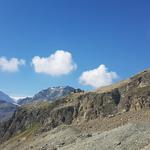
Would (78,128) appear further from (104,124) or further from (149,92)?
(149,92)

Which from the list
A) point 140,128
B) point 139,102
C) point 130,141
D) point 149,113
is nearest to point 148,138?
point 130,141

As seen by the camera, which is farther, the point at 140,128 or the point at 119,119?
the point at 119,119

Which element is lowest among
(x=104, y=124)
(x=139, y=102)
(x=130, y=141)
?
(x=130, y=141)

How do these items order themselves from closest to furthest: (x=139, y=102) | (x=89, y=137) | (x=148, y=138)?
(x=148, y=138), (x=89, y=137), (x=139, y=102)

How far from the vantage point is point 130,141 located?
5041 cm

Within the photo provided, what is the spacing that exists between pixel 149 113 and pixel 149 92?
4712 inches

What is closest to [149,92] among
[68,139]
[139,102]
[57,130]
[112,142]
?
[139,102]

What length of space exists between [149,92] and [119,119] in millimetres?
116496

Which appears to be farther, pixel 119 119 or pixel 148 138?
pixel 119 119

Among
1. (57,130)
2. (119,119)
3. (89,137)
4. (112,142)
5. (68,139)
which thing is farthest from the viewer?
(57,130)

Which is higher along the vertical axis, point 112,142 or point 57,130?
point 57,130

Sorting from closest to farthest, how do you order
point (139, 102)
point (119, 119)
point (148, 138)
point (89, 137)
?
point (148, 138)
point (89, 137)
point (119, 119)
point (139, 102)

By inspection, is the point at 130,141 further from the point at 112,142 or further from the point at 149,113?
the point at 149,113

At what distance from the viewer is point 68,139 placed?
6894 centimetres
